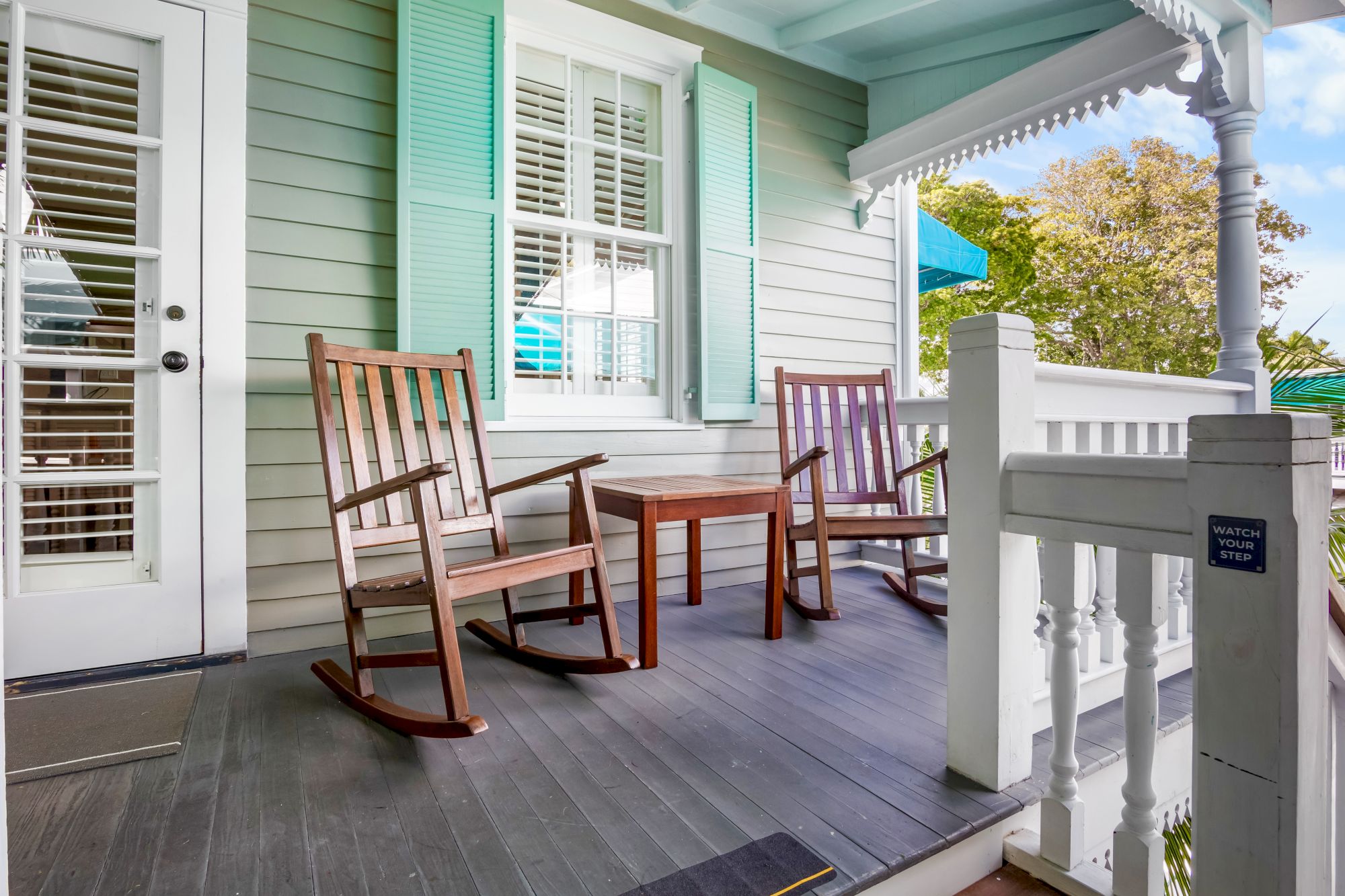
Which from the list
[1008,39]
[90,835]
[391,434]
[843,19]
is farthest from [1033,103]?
[90,835]

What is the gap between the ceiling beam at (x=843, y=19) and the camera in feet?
9.52

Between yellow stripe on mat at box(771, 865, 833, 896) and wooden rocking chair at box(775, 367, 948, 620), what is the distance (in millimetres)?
1470

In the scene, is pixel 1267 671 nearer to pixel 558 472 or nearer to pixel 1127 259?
pixel 558 472

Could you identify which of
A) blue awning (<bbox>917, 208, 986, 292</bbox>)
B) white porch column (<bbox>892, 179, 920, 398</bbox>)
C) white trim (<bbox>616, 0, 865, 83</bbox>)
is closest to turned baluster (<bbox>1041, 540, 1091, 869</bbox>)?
white porch column (<bbox>892, 179, 920, 398</bbox>)

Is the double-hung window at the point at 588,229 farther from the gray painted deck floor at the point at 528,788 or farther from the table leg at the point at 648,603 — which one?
the gray painted deck floor at the point at 528,788

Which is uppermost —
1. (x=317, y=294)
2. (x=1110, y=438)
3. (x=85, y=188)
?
(x=85, y=188)

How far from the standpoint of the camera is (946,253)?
4.32 m

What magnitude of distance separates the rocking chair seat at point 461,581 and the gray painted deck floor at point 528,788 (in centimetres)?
33

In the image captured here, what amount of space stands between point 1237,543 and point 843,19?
115 inches

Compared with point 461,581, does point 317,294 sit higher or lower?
higher

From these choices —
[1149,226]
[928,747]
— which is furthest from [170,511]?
[1149,226]

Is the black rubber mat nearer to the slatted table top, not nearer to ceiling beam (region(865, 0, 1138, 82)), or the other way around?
the slatted table top

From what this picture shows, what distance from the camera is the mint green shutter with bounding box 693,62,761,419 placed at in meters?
3.11

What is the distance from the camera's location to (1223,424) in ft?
3.29
